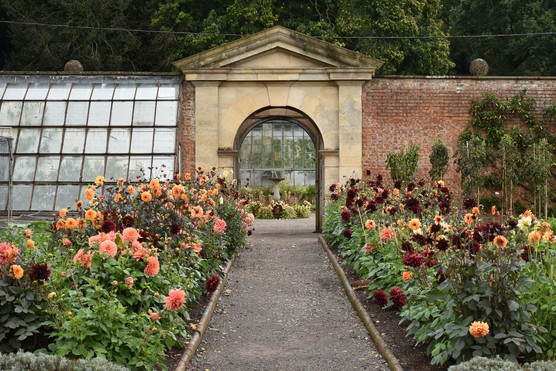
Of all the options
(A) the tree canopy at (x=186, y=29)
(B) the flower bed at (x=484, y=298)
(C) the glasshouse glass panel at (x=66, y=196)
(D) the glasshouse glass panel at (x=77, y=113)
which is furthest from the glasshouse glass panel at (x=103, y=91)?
(B) the flower bed at (x=484, y=298)

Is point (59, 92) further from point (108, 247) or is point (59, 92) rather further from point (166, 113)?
point (108, 247)

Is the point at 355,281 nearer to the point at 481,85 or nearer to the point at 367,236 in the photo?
the point at 367,236

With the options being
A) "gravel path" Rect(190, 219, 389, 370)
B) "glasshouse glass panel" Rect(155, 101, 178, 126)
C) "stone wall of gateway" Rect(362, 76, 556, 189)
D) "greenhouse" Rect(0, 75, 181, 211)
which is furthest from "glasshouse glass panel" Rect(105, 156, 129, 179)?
"stone wall of gateway" Rect(362, 76, 556, 189)

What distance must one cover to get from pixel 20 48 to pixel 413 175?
15403mm

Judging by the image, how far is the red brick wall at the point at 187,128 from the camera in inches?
688

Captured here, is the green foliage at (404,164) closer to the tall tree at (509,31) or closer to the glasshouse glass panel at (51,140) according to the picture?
the glasshouse glass panel at (51,140)

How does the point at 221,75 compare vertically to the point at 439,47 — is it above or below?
below

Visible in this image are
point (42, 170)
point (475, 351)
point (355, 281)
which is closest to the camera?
point (475, 351)

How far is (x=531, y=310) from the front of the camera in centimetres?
564

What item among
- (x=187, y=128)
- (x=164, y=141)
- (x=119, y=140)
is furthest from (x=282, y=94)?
(x=119, y=140)

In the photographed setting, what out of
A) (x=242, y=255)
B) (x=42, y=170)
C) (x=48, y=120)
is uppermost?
(x=48, y=120)

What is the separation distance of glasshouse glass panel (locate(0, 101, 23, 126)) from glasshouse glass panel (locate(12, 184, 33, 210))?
1467 millimetres

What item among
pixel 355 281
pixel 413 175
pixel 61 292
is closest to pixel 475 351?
pixel 61 292

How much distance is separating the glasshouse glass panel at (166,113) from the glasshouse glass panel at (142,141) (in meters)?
0.30
